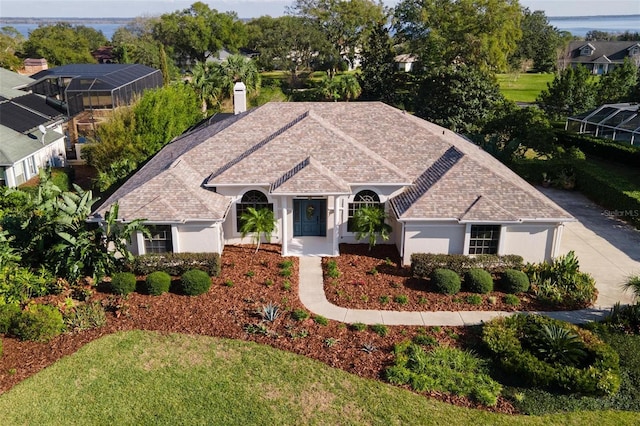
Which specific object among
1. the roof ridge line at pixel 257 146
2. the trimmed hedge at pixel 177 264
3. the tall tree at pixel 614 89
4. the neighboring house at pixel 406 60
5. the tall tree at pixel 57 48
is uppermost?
the tall tree at pixel 57 48

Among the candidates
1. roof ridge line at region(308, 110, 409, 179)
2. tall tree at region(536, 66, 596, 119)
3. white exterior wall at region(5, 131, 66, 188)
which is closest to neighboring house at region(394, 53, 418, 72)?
tall tree at region(536, 66, 596, 119)

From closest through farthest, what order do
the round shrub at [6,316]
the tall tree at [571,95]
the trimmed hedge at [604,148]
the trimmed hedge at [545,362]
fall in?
the trimmed hedge at [545,362], the round shrub at [6,316], the trimmed hedge at [604,148], the tall tree at [571,95]

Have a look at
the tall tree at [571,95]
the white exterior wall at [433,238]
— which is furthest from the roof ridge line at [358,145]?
the tall tree at [571,95]

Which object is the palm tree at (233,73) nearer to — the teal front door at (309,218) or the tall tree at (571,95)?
the tall tree at (571,95)

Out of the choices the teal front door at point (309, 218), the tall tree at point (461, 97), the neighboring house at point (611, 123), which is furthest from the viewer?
the tall tree at point (461, 97)

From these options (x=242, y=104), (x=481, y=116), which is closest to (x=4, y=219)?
(x=242, y=104)

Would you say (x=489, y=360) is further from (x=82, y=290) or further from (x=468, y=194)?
(x=82, y=290)
